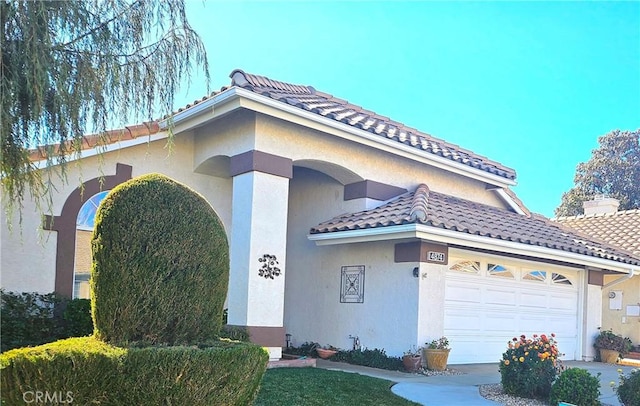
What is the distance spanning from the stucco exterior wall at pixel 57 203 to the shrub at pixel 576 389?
7682 mm

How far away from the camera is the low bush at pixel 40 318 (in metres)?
10.4

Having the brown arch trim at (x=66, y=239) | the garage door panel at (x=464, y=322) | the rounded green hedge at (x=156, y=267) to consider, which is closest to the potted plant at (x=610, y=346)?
the garage door panel at (x=464, y=322)

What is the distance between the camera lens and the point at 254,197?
11836 mm

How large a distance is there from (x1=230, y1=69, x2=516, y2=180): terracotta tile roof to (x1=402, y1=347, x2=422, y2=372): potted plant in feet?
16.0

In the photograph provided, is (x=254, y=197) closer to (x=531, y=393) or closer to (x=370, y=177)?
(x=370, y=177)

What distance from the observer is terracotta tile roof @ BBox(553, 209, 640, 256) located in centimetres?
1948

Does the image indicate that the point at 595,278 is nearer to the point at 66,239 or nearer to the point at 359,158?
the point at 359,158

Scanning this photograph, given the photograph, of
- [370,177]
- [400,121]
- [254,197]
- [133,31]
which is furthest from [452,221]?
[133,31]

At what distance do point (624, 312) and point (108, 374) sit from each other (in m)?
17.4

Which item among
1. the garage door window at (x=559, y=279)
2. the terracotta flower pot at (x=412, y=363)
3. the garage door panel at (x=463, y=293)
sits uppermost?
the garage door window at (x=559, y=279)

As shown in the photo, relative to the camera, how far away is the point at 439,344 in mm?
12500

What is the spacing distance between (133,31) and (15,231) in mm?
6664

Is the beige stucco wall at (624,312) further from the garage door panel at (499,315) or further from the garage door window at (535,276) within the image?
the garage door window at (535,276)

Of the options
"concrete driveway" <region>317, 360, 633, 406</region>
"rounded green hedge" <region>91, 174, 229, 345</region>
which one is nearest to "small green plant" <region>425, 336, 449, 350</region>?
"concrete driveway" <region>317, 360, 633, 406</region>
